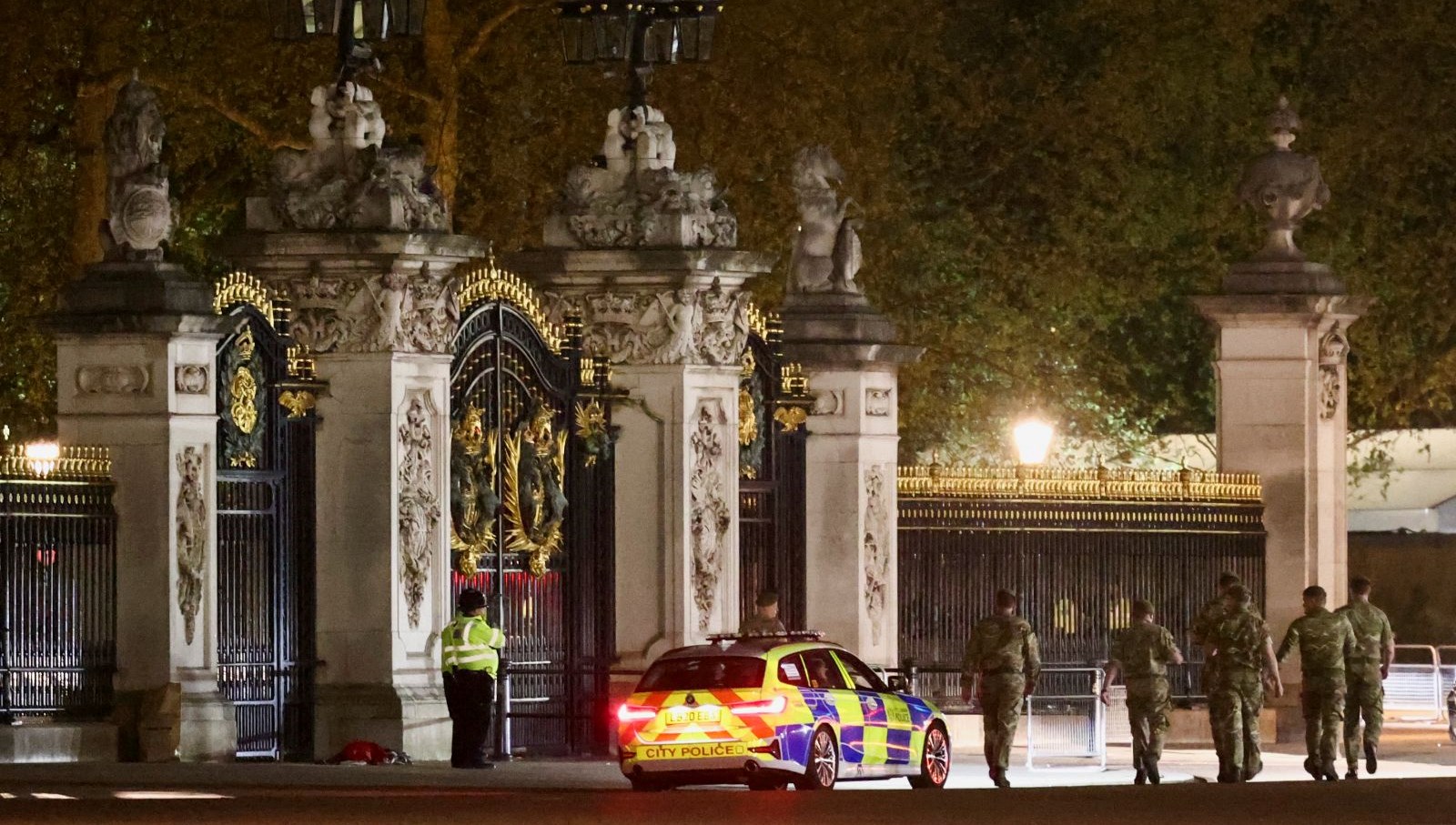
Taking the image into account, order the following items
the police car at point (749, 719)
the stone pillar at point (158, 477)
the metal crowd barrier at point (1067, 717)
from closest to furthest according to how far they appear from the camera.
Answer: the police car at point (749, 719), the stone pillar at point (158, 477), the metal crowd barrier at point (1067, 717)

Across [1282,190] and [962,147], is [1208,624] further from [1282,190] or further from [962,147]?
[962,147]

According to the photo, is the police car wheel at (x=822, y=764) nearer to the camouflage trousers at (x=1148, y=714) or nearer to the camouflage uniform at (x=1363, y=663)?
the camouflage trousers at (x=1148, y=714)

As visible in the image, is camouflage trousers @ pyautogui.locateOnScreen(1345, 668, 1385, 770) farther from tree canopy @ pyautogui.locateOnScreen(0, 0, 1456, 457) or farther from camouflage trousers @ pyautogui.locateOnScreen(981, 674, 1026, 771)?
tree canopy @ pyautogui.locateOnScreen(0, 0, 1456, 457)

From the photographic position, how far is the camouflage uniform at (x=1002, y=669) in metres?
25.9

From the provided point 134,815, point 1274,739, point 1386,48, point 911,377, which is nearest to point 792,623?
point 1274,739

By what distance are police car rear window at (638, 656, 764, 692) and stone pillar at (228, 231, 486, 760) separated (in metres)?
2.46

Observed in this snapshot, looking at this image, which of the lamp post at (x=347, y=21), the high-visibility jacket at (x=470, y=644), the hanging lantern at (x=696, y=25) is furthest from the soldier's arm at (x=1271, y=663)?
the lamp post at (x=347, y=21)

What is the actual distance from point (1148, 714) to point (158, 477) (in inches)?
263

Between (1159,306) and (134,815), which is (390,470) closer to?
(134,815)

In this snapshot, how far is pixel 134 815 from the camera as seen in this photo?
63.7 ft

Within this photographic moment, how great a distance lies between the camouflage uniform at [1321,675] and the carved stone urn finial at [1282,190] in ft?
20.8

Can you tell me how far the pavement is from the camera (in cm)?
2002

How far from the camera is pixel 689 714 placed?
78.3 feet

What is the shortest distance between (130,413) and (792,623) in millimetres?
6051
